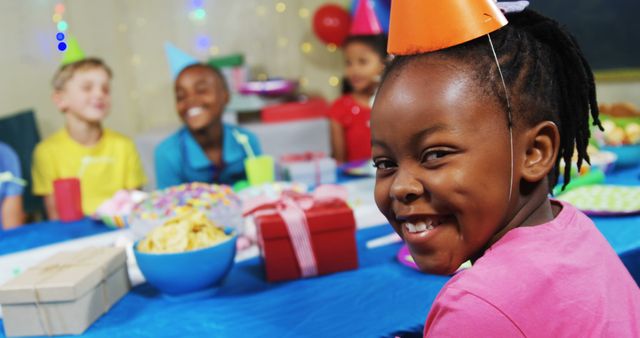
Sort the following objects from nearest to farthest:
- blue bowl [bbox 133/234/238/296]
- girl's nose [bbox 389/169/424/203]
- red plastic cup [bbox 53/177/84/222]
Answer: girl's nose [bbox 389/169/424/203], blue bowl [bbox 133/234/238/296], red plastic cup [bbox 53/177/84/222]

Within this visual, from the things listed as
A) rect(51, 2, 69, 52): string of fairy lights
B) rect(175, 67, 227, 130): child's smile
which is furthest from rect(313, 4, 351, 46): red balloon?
rect(175, 67, 227, 130): child's smile

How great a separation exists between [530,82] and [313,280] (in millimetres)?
662

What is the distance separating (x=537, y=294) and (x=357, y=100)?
2.83 meters

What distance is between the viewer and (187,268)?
1.18 metres

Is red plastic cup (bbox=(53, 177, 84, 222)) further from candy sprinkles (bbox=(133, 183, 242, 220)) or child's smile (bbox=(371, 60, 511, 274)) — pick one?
child's smile (bbox=(371, 60, 511, 274))

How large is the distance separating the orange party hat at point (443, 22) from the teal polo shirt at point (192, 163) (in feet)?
5.84

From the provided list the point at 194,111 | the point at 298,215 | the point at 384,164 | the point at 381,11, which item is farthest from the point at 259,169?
the point at 381,11

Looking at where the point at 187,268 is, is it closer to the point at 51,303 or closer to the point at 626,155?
the point at 51,303

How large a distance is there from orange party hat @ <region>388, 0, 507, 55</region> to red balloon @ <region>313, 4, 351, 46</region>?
3.33 m

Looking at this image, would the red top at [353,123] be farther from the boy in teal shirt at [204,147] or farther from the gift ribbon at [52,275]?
the gift ribbon at [52,275]

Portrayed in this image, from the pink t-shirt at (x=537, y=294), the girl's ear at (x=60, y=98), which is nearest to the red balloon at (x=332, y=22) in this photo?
the girl's ear at (x=60, y=98)

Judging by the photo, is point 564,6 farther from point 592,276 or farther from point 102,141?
point 592,276

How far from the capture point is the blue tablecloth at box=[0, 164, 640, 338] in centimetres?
104

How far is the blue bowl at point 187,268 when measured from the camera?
1.17 m
